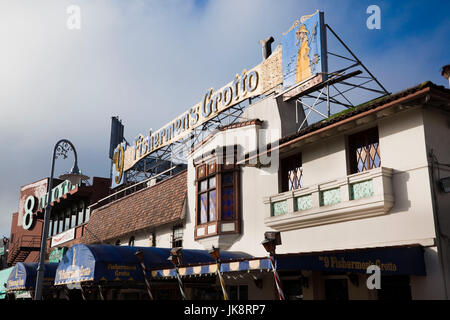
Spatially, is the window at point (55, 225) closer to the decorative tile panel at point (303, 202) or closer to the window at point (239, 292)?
the window at point (239, 292)

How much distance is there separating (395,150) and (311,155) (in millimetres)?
3266

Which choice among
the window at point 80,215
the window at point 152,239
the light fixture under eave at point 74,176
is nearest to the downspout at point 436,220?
the light fixture under eave at point 74,176

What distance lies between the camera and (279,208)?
53.2 ft

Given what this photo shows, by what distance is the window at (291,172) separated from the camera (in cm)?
1650

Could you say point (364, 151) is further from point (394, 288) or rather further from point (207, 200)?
point (207, 200)

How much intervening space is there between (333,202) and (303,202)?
4.23 feet

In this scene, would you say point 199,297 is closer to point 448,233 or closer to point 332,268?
point 332,268

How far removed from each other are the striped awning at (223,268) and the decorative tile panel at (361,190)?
391cm

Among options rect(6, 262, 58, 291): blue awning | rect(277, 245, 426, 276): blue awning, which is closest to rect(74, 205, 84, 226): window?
rect(6, 262, 58, 291): blue awning

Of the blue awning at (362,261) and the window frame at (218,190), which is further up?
the window frame at (218,190)

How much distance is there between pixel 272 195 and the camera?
54.5 feet

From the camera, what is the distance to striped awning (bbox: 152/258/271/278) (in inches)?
444

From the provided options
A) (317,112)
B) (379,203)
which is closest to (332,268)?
(379,203)

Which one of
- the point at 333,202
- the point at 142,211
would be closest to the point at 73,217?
the point at 142,211
